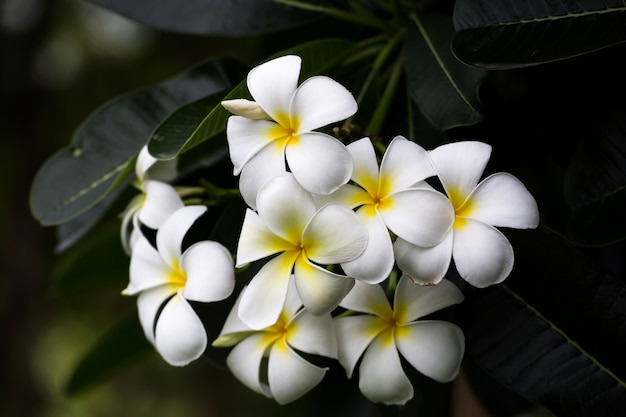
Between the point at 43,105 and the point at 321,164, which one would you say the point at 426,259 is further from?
the point at 43,105

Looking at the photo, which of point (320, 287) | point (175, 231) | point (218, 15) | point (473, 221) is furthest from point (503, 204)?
→ point (218, 15)

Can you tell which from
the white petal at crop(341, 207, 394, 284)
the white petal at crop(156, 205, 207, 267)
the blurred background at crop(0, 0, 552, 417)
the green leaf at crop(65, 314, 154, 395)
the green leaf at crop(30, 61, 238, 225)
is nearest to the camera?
the white petal at crop(341, 207, 394, 284)

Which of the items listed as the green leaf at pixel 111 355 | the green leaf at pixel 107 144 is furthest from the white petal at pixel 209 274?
the green leaf at pixel 111 355

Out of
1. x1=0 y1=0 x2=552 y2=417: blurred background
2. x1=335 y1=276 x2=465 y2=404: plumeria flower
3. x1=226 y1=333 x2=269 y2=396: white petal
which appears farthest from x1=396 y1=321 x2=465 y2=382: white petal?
x1=0 y1=0 x2=552 y2=417: blurred background

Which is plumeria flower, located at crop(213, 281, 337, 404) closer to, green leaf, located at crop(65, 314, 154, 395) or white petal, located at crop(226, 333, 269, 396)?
white petal, located at crop(226, 333, 269, 396)

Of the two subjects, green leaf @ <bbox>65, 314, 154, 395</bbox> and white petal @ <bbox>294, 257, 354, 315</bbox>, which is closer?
white petal @ <bbox>294, 257, 354, 315</bbox>

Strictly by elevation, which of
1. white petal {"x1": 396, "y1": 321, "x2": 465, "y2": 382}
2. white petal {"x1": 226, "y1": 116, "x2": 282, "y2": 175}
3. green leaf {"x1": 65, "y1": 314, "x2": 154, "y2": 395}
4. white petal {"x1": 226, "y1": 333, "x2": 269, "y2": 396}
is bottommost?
green leaf {"x1": 65, "y1": 314, "x2": 154, "y2": 395}
